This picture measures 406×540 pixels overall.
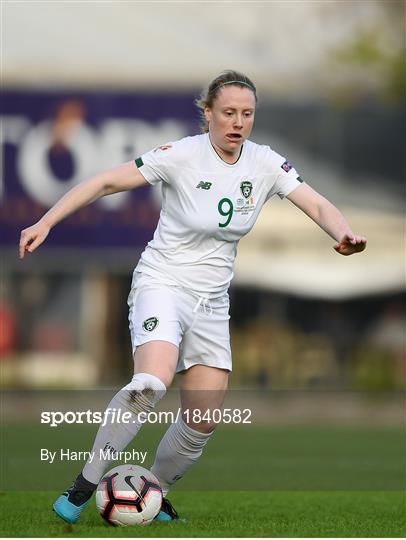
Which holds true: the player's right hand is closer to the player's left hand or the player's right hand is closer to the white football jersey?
the white football jersey

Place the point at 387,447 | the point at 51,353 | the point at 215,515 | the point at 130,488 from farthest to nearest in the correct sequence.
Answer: the point at 51,353
the point at 387,447
the point at 215,515
the point at 130,488

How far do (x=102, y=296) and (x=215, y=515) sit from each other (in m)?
18.4

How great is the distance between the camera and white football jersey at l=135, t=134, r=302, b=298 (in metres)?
7.49

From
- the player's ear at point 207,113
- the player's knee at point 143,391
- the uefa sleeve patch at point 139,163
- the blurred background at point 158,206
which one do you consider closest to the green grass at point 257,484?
the player's knee at point 143,391

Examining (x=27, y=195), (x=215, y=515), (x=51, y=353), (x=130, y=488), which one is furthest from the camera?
(x=51, y=353)

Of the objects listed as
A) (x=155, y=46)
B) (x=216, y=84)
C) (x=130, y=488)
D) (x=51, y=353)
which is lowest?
(x=51, y=353)

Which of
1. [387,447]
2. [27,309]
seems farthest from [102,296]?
[387,447]

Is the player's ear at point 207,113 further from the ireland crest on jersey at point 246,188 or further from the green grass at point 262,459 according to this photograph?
the green grass at point 262,459

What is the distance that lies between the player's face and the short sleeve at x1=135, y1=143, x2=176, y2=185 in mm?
288

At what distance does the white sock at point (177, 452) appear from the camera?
7828 mm

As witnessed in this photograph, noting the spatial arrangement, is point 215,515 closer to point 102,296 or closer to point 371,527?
point 371,527

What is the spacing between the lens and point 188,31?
27.0 m

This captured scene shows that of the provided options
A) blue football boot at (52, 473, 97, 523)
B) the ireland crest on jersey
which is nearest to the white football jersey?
the ireland crest on jersey

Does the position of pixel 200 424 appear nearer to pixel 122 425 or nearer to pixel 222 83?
pixel 122 425
